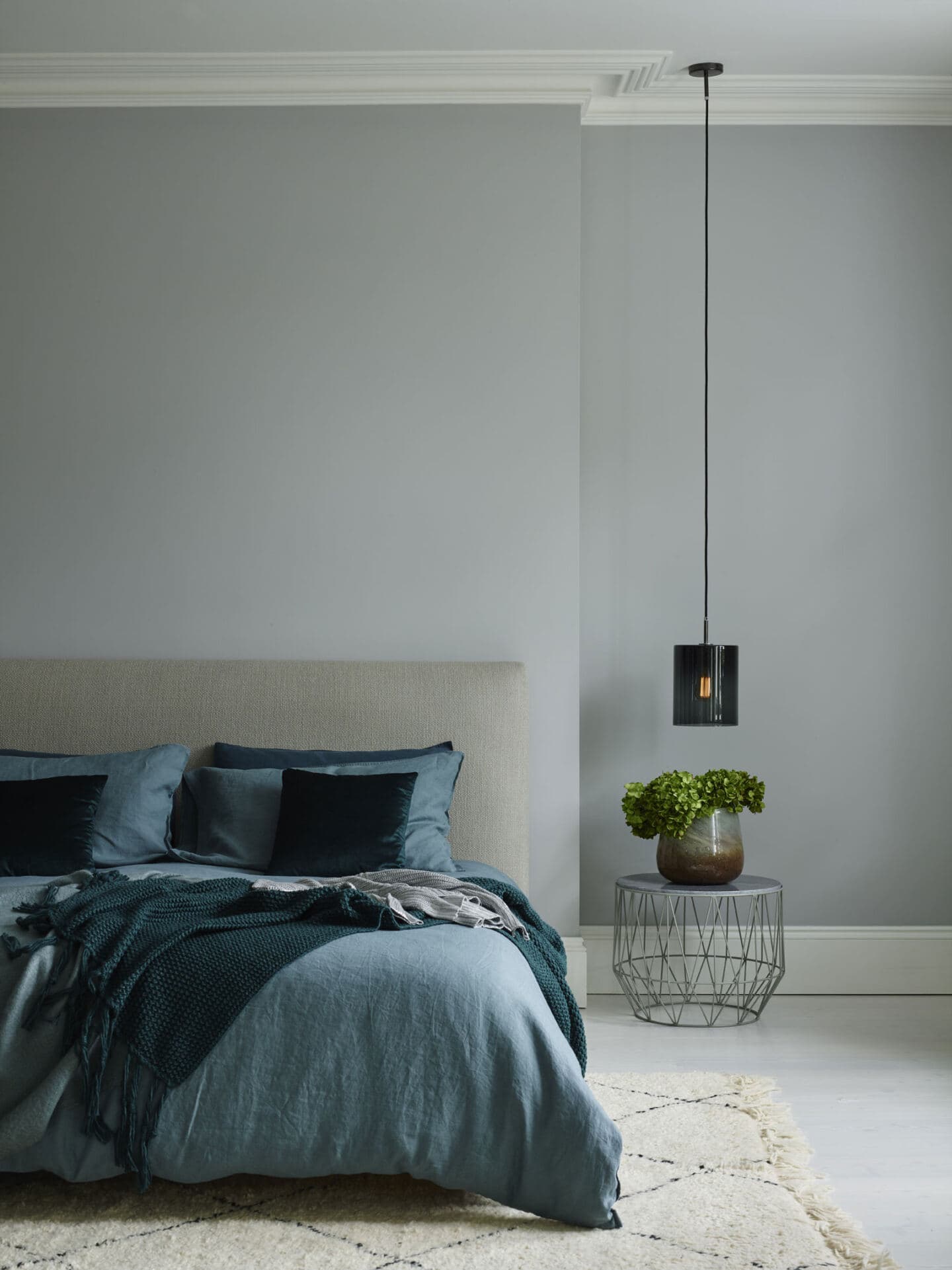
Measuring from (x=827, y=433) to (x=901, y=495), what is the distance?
36 cm

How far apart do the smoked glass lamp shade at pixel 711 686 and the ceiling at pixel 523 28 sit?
2084 millimetres

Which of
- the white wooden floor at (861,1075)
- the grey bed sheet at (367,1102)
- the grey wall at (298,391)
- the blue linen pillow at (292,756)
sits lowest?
the white wooden floor at (861,1075)

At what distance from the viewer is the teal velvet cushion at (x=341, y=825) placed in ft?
11.7

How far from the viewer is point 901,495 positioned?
4590 millimetres

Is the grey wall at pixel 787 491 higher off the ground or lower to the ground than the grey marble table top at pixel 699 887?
higher

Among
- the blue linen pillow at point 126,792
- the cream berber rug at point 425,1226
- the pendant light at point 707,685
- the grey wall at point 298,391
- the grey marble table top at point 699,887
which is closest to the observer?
the cream berber rug at point 425,1226

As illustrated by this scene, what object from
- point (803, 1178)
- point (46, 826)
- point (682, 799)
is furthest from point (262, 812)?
point (803, 1178)

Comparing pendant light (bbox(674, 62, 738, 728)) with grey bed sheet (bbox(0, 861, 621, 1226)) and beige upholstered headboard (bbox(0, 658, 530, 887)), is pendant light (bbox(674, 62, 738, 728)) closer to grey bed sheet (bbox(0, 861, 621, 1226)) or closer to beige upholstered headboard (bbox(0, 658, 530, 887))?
beige upholstered headboard (bbox(0, 658, 530, 887))

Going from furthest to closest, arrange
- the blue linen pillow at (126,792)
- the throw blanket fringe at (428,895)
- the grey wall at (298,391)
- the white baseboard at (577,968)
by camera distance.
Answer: the grey wall at (298,391), the white baseboard at (577,968), the blue linen pillow at (126,792), the throw blanket fringe at (428,895)

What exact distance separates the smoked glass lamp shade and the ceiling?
208cm

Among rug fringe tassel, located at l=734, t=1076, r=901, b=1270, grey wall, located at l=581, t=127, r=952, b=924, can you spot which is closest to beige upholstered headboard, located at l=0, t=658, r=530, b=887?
grey wall, located at l=581, t=127, r=952, b=924

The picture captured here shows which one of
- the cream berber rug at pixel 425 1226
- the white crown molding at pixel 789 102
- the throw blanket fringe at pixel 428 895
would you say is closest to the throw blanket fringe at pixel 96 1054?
the cream berber rug at pixel 425 1226

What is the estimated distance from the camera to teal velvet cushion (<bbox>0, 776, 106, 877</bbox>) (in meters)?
3.52

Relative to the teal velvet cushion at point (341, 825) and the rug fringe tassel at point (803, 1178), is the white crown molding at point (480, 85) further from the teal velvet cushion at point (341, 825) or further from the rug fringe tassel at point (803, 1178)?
the rug fringe tassel at point (803, 1178)
